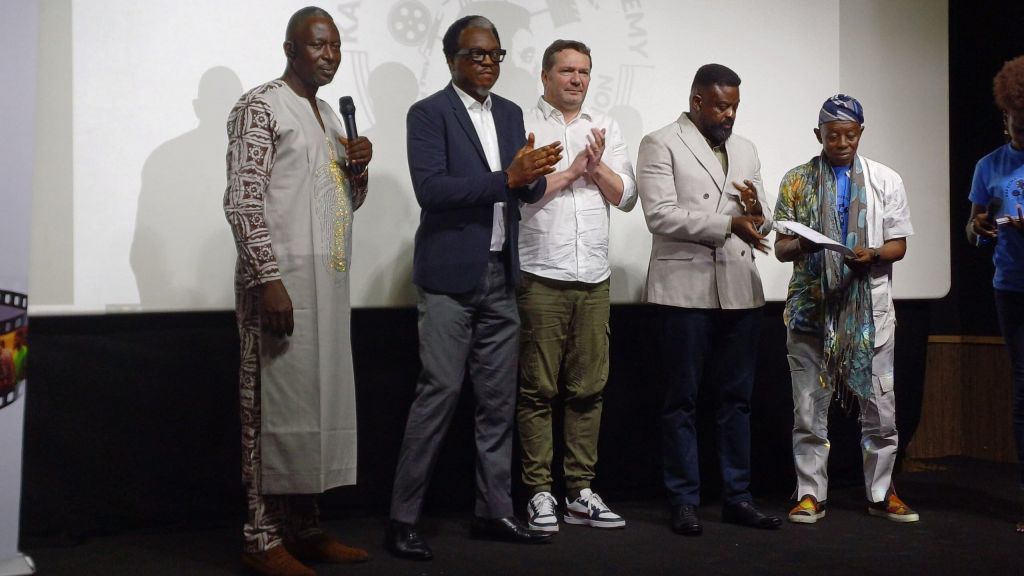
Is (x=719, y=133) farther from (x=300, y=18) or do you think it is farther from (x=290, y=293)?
(x=290, y=293)

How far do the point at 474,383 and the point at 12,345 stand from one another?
135 cm

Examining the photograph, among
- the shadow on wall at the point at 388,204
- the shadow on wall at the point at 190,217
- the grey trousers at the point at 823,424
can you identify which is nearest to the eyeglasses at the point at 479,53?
the shadow on wall at the point at 388,204

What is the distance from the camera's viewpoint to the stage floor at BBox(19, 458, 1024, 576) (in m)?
2.96

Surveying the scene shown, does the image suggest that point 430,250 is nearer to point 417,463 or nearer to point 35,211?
point 417,463

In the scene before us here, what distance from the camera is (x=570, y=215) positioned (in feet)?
11.3

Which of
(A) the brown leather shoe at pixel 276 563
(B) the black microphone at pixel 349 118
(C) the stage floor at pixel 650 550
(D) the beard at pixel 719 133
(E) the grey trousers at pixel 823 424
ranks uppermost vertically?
(D) the beard at pixel 719 133

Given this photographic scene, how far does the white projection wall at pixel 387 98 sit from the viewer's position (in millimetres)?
3209

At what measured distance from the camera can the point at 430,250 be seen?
10.3 feet

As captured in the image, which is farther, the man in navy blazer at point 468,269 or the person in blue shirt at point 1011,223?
the person in blue shirt at point 1011,223

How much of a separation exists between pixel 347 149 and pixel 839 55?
2631 mm

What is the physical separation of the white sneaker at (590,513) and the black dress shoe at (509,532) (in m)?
0.26

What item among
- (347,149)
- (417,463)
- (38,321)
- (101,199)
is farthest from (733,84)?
(38,321)

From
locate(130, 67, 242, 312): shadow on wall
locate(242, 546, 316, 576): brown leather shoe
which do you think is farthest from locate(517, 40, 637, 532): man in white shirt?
locate(130, 67, 242, 312): shadow on wall

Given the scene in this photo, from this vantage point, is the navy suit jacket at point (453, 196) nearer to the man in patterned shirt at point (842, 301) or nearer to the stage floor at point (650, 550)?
the stage floor at point (650, 550)
